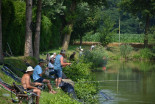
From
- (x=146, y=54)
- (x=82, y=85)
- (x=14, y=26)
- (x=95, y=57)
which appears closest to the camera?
(x=82, y=85)

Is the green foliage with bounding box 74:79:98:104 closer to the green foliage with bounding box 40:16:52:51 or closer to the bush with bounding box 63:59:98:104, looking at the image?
the bush with bounding box 63:59:98:104

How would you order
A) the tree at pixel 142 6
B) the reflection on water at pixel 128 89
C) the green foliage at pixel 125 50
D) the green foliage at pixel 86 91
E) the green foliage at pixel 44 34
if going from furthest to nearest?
the tree at pixel 142 6, the green foliage at pixel 125 50, the green foliage at pixel 44 34, the reflection on water at pixel 128 89, the green foliage at pixel 86 91

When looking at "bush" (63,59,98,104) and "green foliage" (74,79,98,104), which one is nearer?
"green foliage" (74,79,98,104)

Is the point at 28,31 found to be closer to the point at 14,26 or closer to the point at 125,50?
the point at 14,26

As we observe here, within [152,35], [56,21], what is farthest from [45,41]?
[152,35]

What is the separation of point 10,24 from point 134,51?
24076 mm

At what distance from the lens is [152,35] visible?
47.0m

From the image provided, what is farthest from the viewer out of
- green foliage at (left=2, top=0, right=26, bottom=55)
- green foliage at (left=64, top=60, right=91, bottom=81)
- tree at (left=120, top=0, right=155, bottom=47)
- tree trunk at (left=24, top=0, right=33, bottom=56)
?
tree at (left=120, top=0, right=155, bottom=47)

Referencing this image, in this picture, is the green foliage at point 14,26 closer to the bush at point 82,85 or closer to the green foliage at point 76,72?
the bush at point 82,85

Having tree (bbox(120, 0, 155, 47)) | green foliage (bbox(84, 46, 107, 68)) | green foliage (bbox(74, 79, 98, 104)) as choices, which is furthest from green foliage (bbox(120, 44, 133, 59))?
green foliage (bbox(74, 79, 98, 104))

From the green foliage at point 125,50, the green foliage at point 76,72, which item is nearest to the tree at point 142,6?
the green foliage at point 125,50

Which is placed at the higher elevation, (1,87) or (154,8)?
(154,8)

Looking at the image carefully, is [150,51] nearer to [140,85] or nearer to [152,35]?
[152,35]

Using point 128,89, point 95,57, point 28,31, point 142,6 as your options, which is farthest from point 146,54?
point 28,31
